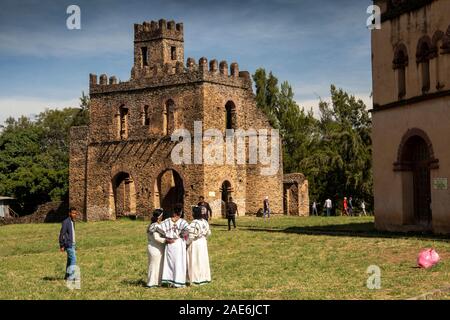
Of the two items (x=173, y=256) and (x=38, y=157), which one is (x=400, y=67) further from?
(x=38, y=157)

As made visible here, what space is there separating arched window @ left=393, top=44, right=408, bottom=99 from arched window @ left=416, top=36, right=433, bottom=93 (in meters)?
0.94

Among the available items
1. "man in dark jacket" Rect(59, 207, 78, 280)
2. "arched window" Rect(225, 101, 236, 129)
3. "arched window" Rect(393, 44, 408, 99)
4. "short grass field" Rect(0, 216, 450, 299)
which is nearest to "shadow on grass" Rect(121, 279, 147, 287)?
"short grass field" Rect(0, 216, 450, 299)

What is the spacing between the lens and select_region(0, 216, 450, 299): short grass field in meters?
14.8

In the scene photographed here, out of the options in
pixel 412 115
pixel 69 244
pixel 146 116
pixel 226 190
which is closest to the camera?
pixel 69 244

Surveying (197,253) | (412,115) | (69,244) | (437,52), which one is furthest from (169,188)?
(197,253)

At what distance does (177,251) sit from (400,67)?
44.1 ft

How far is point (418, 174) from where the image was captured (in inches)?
1022

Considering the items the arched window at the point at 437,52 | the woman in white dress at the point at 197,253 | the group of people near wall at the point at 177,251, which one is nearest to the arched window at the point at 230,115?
the arched window at the point at 437,52

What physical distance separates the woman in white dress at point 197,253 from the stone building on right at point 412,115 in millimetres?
10335

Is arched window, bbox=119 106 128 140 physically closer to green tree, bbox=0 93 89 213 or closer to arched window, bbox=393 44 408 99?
green tree, bbox=0 93 89 213

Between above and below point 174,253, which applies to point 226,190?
above
